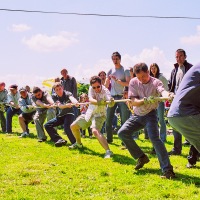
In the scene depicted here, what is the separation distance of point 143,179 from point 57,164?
72.6 inches

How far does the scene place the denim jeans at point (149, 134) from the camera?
5.47 meters

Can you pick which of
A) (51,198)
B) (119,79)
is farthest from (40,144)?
(51,198)

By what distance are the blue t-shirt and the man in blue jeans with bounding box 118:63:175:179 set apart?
1050 mm

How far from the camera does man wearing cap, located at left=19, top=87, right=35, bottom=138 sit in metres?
10.9

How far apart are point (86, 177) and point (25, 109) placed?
5725mm

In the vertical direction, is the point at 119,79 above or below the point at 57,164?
above

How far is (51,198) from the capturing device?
4.51 metres

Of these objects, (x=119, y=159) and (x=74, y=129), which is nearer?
(x=119, y=159)

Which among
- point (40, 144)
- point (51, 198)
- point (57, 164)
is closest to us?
point (51, 198)

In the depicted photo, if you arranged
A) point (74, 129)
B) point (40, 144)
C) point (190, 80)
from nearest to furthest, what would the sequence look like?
point (190, 80), point (74, 129), point (40, 144)

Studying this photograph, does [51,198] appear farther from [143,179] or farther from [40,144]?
[40,144]

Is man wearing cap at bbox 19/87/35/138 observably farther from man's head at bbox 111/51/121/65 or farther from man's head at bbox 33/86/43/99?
man's head at bbox 111/51/121/65

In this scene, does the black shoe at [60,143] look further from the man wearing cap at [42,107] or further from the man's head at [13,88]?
the man's head at [13,88]

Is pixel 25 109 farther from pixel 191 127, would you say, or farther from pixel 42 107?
pixel 191 127
